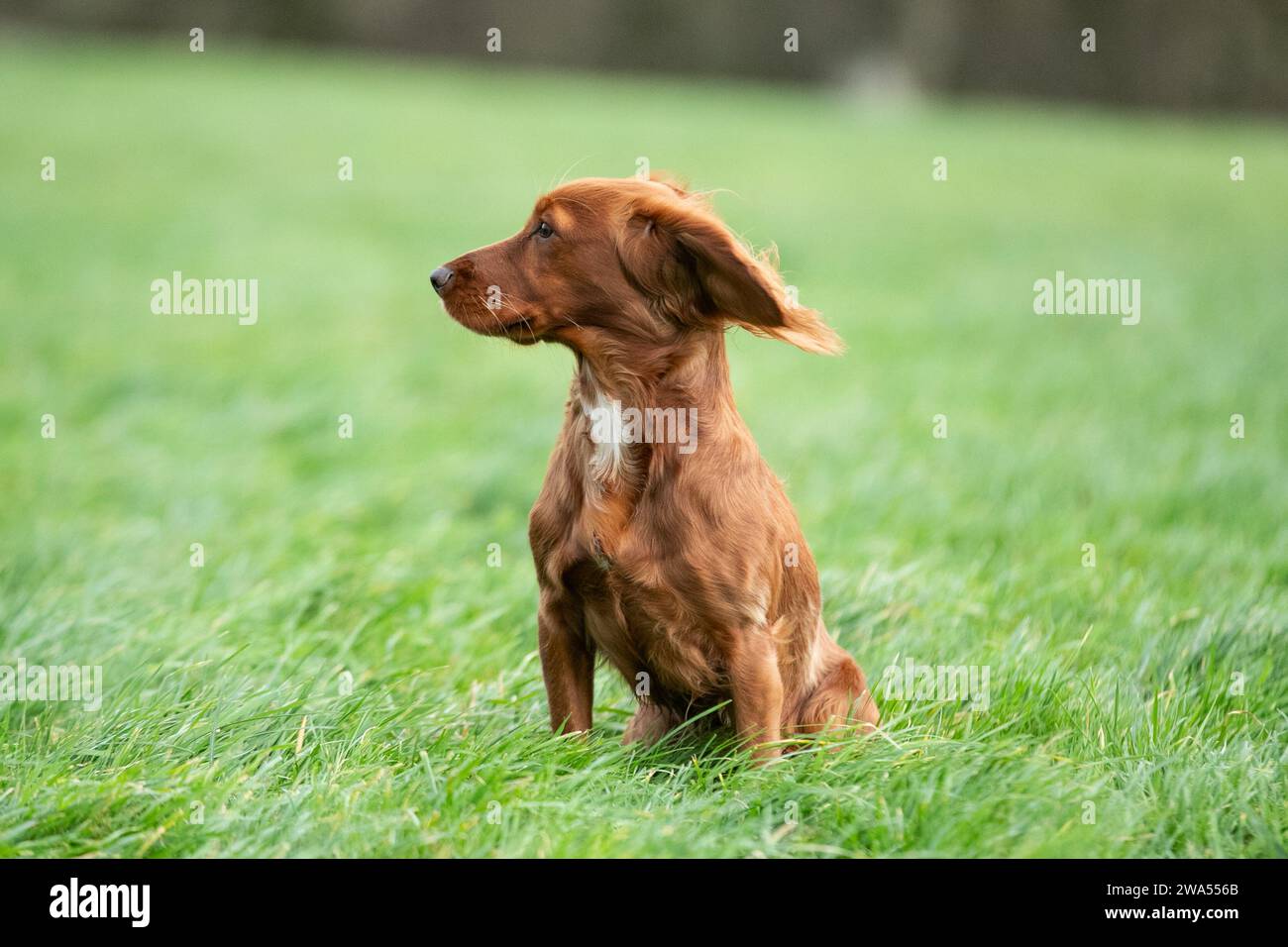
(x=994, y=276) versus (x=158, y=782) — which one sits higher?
(x=994, y=276)

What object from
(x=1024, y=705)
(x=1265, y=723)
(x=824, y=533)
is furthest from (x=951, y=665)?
(x=824, y=533)

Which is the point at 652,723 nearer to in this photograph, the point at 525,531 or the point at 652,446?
the point at 652,446

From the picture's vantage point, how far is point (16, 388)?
6527mm

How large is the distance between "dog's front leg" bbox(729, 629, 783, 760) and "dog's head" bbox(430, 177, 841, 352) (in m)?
0.66

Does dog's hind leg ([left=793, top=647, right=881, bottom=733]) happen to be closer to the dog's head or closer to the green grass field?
the green grass field

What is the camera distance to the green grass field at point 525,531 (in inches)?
102

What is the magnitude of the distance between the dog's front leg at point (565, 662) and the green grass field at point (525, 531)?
0.27ft

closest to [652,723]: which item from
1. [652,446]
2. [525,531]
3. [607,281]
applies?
[652,446]

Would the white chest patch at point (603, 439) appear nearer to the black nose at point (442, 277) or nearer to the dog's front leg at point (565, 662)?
the dog's front leg at point (565, 662)

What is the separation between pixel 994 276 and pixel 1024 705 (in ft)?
26.2

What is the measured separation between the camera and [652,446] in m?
2.60

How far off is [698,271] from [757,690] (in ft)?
2.98
